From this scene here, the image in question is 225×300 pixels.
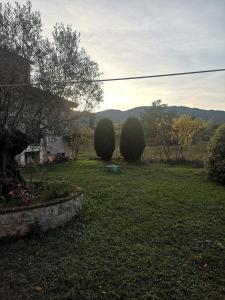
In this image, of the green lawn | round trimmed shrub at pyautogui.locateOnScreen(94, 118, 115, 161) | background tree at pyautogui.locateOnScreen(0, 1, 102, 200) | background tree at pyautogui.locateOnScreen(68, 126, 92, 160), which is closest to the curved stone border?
the green lawn

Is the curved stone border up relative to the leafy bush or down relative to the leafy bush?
down

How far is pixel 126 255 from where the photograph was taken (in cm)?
521

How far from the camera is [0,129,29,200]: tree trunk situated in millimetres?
7112

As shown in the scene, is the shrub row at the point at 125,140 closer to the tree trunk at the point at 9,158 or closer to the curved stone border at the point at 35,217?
the tree trunk at the point at 9,158

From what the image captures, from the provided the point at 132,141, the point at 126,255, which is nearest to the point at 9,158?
the point at 126,255

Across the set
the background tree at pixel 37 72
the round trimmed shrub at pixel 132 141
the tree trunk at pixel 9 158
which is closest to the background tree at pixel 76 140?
the round trimmed shrub at pixel 132 141

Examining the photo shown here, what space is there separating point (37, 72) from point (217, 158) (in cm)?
797

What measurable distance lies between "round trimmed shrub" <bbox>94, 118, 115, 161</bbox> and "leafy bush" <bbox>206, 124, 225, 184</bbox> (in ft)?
27.7

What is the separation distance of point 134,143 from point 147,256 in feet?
47.2

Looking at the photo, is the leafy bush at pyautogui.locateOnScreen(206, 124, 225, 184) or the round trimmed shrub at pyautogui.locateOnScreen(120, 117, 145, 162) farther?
the round trimmed shrub at pyautogui.locateOnScreen(120, 117, 145, 162)

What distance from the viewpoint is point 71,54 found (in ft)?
31.0

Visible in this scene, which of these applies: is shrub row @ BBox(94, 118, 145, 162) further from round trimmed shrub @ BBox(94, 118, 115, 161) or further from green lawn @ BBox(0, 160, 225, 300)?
green lawn @ BBox(0, 160, 225, 300)

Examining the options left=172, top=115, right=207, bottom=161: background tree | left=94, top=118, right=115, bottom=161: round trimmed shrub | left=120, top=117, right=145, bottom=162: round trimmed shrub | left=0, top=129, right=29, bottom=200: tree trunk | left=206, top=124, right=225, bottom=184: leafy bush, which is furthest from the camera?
left=172, top=115, right=207, bottom=161: background tree

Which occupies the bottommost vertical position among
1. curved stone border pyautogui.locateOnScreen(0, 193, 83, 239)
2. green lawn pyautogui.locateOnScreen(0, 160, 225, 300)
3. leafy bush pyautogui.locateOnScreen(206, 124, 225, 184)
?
green lawn pyautogui.locateOnScreen(0, 160, 225, 300)
